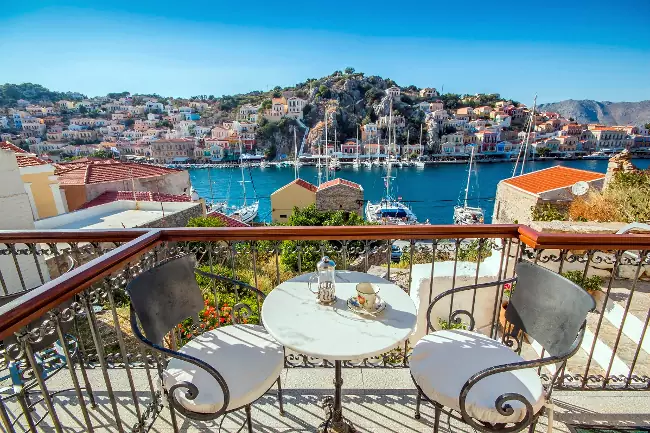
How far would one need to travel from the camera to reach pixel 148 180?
16516mm

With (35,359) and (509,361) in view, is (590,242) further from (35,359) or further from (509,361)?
(35,359)

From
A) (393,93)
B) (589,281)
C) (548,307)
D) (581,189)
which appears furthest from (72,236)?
(393,93)

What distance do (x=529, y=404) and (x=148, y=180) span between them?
1864 centimetres

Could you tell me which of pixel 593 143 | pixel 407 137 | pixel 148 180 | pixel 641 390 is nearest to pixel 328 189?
pixel 148 180

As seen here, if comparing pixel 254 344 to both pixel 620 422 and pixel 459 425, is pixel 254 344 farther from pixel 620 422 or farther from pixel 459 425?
pixel 620 422

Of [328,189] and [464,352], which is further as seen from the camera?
[328,189]

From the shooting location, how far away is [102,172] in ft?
52.1

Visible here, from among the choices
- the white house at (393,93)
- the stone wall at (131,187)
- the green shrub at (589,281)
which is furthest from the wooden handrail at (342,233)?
the white house at (393,93)

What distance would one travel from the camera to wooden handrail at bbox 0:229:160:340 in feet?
2.92

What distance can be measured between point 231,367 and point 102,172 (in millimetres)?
18417

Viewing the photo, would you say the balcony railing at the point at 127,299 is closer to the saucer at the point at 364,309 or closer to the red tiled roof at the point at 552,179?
the saucer at the point at 364,309

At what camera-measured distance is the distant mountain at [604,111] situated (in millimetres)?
92812

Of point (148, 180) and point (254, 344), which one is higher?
point (254, 344)

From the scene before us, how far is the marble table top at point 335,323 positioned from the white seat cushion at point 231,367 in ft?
0.79
